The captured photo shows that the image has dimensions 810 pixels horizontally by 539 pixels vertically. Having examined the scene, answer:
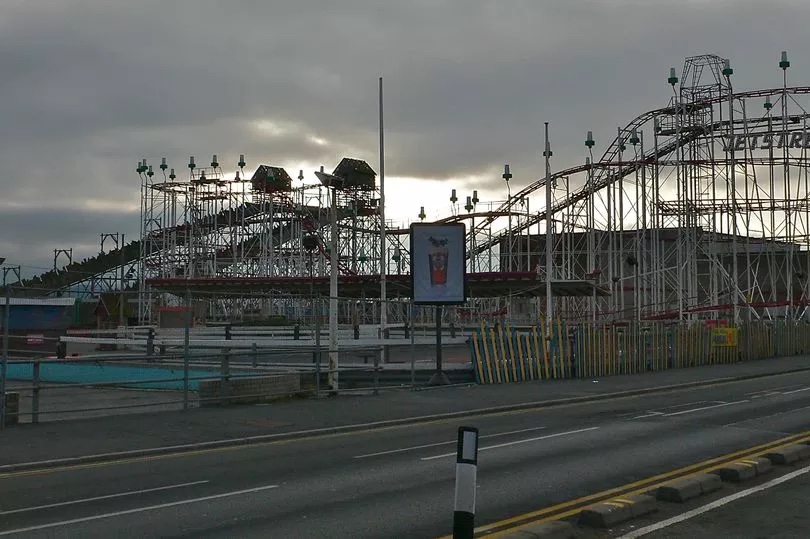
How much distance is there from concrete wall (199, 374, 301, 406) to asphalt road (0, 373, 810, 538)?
15.3ft

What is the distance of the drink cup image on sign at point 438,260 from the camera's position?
23672mm

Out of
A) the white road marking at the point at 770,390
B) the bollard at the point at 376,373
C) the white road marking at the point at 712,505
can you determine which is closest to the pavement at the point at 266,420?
the bollard at the point at 376,373

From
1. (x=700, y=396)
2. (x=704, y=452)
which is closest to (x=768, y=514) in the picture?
(x=704, y=452)

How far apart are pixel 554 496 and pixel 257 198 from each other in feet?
177

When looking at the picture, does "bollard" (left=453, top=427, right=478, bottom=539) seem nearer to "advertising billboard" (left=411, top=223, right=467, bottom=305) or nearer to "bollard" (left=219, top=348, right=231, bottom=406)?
"bollard" (left=219, top=348, right=231, bottom=406)

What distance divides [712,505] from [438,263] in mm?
15063

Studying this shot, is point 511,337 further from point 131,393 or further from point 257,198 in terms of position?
point 257,198

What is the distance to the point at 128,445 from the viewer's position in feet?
45.9

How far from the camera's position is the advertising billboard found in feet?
76.9

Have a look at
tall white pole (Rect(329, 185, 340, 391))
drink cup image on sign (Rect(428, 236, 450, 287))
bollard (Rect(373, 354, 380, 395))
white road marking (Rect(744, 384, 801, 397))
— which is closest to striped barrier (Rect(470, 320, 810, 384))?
drink cup image on sign (Rect(428, 236, 450, 287))

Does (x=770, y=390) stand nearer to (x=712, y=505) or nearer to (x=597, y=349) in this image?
(x=597, y=349)

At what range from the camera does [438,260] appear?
23812mm

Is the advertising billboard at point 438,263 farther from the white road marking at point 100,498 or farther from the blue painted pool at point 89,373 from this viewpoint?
the white road marking at point 100,498

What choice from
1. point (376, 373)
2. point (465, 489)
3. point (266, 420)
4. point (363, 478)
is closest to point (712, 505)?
point (465, 489)
